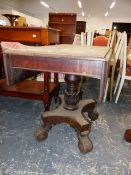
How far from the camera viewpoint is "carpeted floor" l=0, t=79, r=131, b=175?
1149 millimetres

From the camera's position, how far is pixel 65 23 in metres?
5.48

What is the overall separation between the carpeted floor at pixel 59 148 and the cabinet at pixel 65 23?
4047mm

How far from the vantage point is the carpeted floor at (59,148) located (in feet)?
3.77

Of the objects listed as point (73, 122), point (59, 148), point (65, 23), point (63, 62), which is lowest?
point (59, 148)

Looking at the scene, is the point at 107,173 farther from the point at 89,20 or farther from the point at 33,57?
the point at 89,20

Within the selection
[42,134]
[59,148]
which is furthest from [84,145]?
[42,134]

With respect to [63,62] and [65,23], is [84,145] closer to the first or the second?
[63,62]

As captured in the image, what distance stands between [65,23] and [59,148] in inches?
191

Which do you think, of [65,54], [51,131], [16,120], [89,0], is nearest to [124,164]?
[51,131]

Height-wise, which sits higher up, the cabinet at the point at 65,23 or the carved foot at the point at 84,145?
the cabinet at the point at 65,23

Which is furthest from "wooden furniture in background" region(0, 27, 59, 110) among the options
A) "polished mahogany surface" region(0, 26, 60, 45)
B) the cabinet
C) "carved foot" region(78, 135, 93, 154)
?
the cabinet

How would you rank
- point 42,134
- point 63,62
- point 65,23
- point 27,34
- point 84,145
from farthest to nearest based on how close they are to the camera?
point 65,23, point 27,34, point 42,134, point 84,145, point 63,62

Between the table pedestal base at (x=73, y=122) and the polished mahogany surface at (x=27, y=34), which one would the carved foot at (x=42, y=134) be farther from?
the polished mahogany surface at (x=27, y=34)

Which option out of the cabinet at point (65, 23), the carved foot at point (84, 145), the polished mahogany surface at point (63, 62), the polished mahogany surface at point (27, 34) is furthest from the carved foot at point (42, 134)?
the cabinet at point (65, 23)
